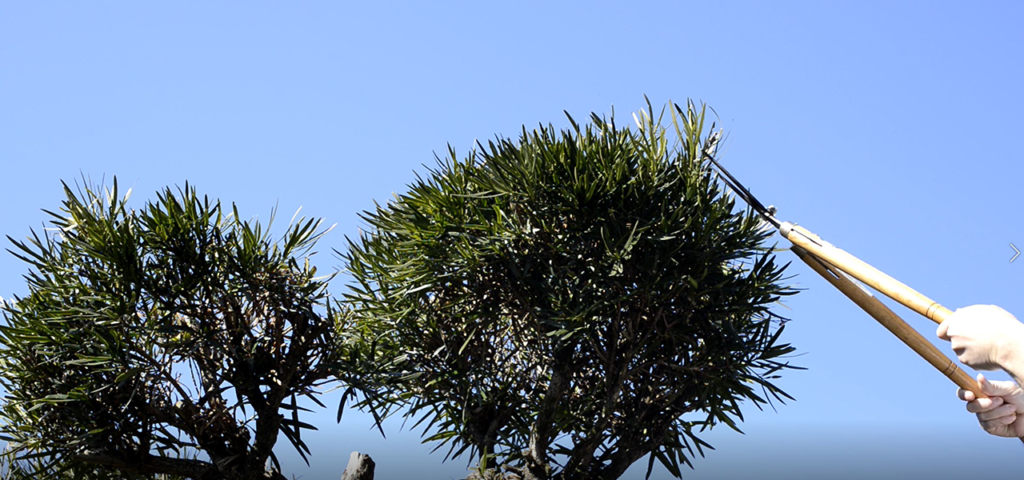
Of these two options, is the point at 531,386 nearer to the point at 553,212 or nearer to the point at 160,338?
the point at 553,212

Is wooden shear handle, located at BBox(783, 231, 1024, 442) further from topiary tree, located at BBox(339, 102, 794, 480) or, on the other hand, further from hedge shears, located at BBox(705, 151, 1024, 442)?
topiary tree, located at BBox(339, 102, 794, 480)

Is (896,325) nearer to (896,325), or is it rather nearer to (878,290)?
(896,325)

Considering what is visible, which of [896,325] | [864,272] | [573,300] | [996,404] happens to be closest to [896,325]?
[896,325]

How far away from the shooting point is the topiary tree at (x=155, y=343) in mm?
7129

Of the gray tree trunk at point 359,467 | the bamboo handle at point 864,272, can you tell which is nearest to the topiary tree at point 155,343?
the gray tree trunk at point 359,467

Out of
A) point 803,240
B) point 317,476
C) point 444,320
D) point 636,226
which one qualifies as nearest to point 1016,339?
point 803,240

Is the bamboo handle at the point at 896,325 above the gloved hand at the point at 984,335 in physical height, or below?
above

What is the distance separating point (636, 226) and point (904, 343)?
Result: 3469mm

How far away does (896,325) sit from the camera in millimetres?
3410

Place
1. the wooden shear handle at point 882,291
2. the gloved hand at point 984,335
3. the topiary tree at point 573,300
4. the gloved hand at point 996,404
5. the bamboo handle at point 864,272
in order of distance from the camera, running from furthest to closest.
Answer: the topiary tree at point 573,300 → the gloved hand at point 996,404 → the wooden shear handle at point 882,291 → the bamboo handle at point 864,272 → the gloved hand at point 984,335

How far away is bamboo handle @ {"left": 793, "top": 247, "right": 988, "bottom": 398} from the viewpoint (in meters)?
3.31

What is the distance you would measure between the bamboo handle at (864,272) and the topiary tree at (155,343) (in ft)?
16.7

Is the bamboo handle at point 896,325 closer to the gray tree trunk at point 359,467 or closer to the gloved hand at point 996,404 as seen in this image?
the gloved hand at point 996,404

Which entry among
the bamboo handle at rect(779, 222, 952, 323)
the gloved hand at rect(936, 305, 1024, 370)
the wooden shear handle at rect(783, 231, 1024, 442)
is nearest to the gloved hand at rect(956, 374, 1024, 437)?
the wooden shear handle at rect(783, 231, 1024, 442)
